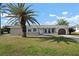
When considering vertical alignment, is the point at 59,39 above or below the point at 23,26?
below

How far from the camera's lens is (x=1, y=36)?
136 m

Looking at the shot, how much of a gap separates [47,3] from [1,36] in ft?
3.53

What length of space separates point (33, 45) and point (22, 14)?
24.4 inches

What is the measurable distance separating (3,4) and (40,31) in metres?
0.86

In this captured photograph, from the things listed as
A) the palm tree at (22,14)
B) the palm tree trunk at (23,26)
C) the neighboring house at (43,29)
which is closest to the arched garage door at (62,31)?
the neighboring house at (43,29)

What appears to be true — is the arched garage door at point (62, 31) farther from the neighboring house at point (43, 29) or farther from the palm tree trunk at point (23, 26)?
the palm tree trunk at point (23, 26)

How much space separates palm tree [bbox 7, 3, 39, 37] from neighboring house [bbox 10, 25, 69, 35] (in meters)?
0.09

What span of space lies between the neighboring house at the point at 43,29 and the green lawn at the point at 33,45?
0.32ft

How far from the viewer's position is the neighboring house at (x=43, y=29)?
→ 445ft

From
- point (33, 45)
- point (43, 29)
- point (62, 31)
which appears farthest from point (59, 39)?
point (33, 45)

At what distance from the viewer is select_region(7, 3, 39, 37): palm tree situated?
136 metres

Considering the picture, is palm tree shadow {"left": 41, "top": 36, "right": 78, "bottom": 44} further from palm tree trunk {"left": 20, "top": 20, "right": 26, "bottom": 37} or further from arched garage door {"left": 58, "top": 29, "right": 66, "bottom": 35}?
palm tree trunk {"left": 20, "top": 20, "right": 26, "bottom": 37}

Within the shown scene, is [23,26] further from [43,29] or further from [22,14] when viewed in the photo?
[43,29]

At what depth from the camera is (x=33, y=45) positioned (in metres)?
136
